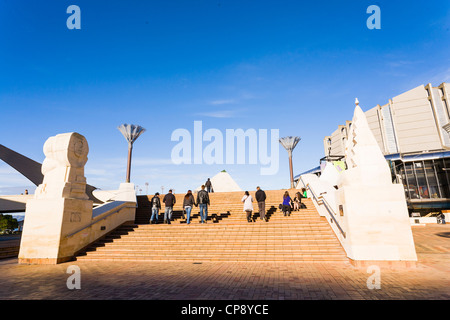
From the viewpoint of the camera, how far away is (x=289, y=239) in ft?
25.8

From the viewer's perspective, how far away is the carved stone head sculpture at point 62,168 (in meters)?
7.79

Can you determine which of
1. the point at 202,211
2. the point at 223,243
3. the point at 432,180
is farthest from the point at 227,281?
the point at 432,180

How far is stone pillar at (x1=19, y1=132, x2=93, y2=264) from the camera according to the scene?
7297 mm

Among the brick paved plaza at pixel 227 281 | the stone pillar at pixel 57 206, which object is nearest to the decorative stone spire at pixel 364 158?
the brick paved plaza at pixel 227 281

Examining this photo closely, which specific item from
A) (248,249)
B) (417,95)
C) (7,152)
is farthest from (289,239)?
(417,95)

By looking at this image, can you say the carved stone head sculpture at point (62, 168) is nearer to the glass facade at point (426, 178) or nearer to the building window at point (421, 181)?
the glass facade at point (426, 178)

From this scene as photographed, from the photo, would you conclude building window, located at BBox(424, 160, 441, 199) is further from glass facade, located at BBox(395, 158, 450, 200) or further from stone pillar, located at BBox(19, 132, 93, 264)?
stone pillar, located at BBox(19, 132, 93, 264)

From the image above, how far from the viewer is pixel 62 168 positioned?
7.98 m

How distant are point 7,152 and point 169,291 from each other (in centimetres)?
2862

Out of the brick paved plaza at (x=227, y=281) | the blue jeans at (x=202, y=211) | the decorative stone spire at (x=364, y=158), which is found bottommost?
the brick paved plaza at (x=227, y=281)

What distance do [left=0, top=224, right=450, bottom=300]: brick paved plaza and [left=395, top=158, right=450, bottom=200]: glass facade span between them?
30.2m

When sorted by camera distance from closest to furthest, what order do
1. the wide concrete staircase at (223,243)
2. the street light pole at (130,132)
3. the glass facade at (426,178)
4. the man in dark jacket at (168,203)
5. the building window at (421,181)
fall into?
the wide concrete staircase at (223,243) → the man in dark jacket at (168,203) → the street light pole at (130,132) → the glass facade at (426,178) → the building window at (421,181)

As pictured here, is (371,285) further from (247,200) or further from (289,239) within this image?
(247,200)

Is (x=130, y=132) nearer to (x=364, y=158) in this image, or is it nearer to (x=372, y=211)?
(x=364, y=158)
